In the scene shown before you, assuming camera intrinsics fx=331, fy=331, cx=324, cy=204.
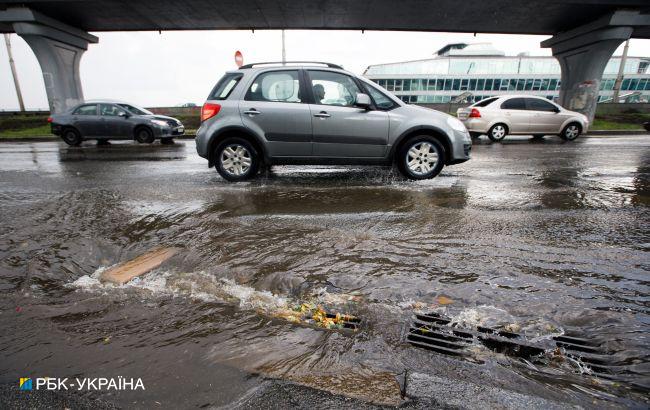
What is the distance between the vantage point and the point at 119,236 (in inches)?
134

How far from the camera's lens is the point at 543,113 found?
1171 centimetres

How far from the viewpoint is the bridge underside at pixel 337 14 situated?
14484 millimetres

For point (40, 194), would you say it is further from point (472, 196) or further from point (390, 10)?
point (390, 10)

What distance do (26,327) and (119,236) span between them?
1462 mm

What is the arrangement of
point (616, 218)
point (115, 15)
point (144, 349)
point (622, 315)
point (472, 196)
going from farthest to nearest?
1. point (115, 15)
2. point (472, 196)
3. point (616, 218)
4. point (622, 315)
5. point (144, 349)

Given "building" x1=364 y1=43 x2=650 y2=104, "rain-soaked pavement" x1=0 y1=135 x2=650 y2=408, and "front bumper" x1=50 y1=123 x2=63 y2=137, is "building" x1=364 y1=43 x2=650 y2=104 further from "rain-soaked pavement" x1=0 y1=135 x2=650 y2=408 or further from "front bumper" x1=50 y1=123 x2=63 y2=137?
"rain-soaked pavement" x1=0 y1=135 x2=650 y2=408

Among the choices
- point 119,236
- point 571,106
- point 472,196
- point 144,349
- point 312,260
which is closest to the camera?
point 144,349

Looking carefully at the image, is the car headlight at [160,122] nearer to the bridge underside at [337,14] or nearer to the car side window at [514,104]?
the bridge underside at [337,14]

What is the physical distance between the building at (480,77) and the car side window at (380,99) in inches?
2059

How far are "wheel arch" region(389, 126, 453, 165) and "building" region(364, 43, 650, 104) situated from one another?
52279 mm

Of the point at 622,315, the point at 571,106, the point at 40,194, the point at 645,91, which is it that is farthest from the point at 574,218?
the point at 645,91

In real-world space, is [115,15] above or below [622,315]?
above

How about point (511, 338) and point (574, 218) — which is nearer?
point (511, 338)

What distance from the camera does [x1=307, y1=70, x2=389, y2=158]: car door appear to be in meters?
5.34
